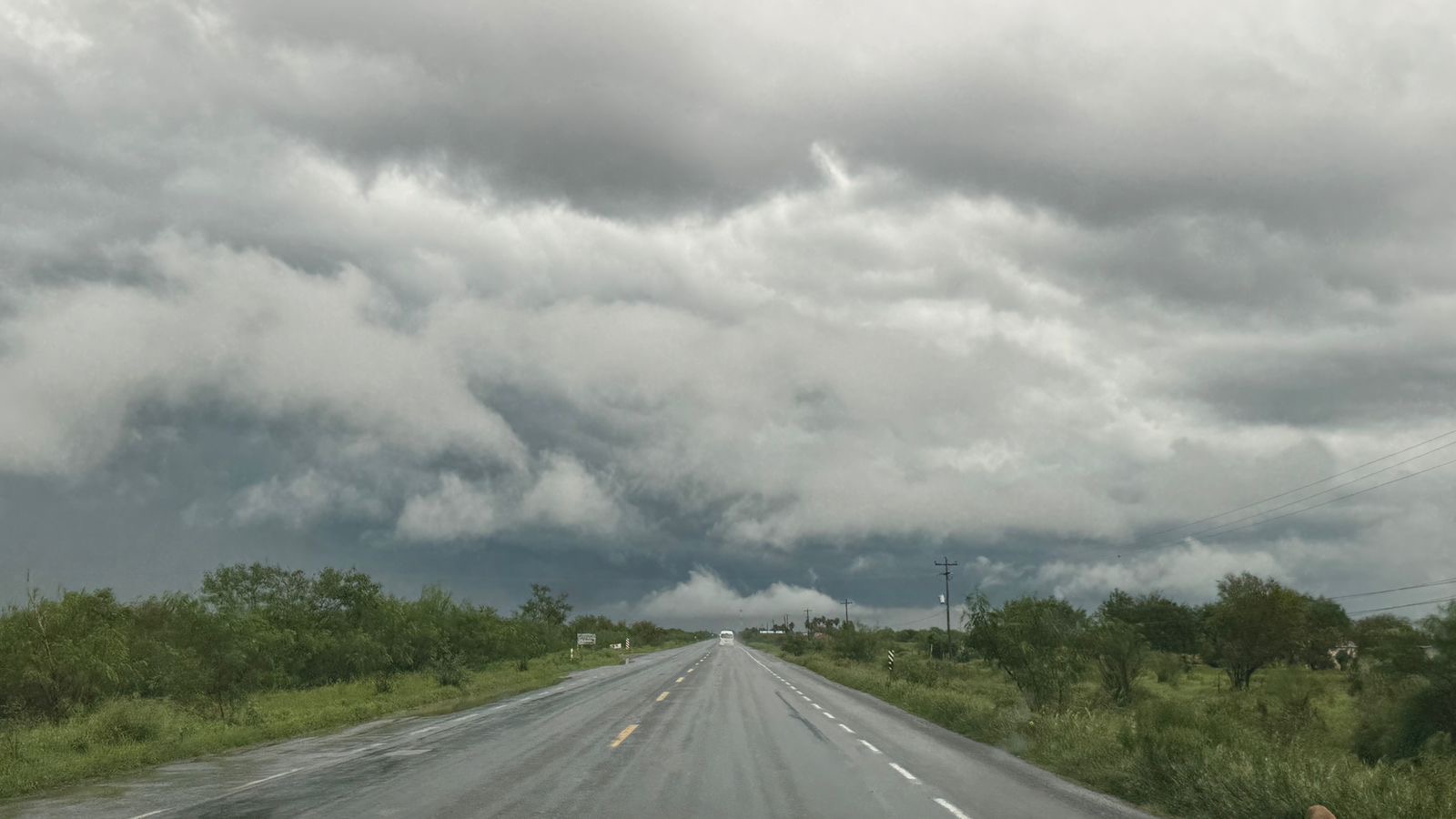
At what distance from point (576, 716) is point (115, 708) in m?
10.3

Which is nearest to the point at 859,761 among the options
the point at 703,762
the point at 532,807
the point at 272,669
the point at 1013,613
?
the point at 703,762

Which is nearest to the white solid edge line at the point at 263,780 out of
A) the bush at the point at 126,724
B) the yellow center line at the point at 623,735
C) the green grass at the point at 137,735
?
the green grass at the point at 137,735

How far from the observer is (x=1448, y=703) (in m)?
33.1

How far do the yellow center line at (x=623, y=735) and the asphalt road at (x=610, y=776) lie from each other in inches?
2.8

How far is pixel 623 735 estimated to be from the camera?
20188 millimetres

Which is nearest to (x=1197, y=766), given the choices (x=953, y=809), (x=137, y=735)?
(x=953, y=809)

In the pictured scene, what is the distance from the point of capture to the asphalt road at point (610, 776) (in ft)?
A: 37.8

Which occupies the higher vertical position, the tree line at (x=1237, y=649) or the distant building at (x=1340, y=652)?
the tree line at (x=1237, y=649)

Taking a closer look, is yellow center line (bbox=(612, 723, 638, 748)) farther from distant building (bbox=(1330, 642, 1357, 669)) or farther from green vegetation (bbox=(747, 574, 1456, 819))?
distant building (bbox=(1330, 642, 1357, 669))

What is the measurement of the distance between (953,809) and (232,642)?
84.6 feet

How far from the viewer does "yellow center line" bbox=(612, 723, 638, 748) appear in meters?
18.7

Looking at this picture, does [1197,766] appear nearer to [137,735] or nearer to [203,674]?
[137,735]

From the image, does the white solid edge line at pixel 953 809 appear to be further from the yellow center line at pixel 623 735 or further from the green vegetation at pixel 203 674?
the green vegetation at pixel 203 674

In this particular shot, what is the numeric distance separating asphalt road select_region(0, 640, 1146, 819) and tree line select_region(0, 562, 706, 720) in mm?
9028
